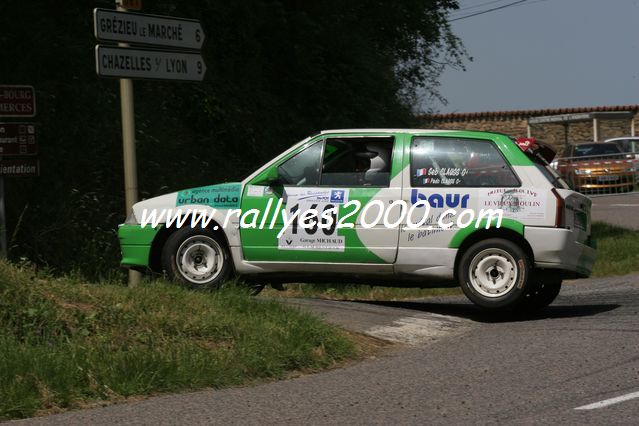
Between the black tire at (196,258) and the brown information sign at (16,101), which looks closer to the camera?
the black tire at (196,258)

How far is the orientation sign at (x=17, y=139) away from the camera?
45.2 ft

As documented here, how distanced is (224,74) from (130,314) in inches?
530

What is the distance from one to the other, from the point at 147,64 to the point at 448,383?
475cm

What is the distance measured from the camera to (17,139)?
13898 mm

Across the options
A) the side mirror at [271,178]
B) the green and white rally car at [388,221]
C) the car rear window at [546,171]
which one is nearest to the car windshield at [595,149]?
the green and white rally car at [388,221]

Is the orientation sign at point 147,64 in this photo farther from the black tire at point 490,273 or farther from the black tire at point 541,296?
the black tire at point 541,296

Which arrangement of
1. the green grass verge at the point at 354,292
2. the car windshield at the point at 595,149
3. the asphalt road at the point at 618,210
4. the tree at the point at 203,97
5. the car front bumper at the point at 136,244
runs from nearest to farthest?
the car front bumper at the point at 136,244 < the green grass verge at the point at 354,292 < the tree at the point at 203,97 < the asphalt road at the point at 618,210 < the car windshield at the point at 595,149


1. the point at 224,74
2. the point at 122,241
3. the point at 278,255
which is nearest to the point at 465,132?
the point at 278,255

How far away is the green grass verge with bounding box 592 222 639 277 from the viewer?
56.3 feet

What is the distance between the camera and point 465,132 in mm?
11383

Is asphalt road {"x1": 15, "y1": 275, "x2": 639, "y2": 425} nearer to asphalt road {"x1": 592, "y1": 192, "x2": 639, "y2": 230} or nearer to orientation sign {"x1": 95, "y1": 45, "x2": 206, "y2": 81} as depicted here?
orientation sign {"x1": 95, "y1": 45, "x2": 206, "y2": 81}

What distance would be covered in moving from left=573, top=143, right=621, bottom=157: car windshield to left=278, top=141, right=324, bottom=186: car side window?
25457 mm

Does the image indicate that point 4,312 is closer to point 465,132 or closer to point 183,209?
point 183,209

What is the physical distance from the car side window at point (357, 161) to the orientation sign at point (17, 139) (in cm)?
425
